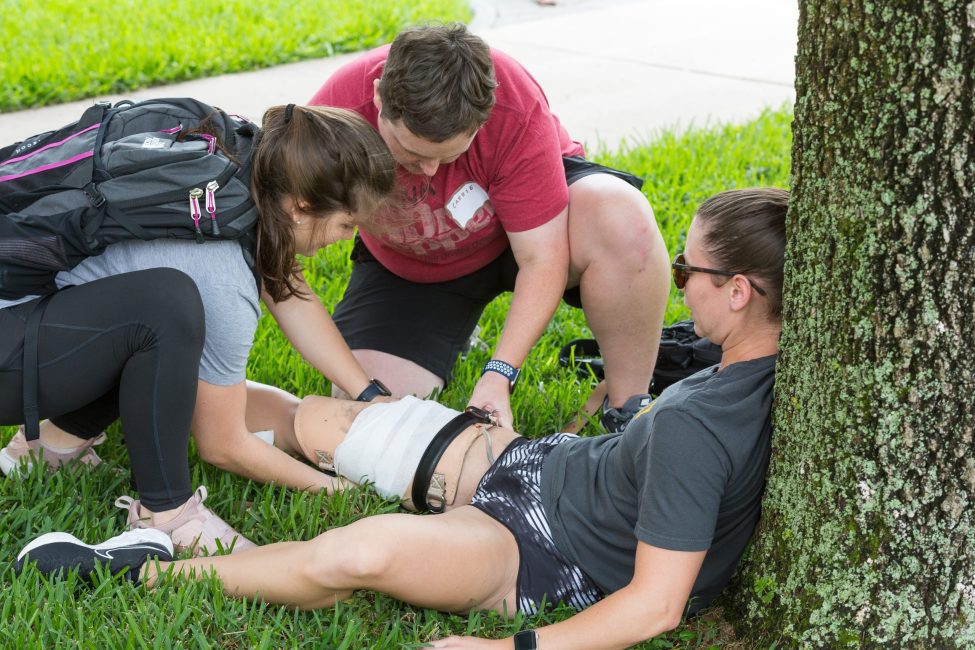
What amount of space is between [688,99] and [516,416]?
407 cm

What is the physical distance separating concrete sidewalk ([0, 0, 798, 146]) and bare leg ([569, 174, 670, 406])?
2718mm

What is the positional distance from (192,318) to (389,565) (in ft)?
2.45

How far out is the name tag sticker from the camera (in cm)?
316

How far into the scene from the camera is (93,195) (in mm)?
2430

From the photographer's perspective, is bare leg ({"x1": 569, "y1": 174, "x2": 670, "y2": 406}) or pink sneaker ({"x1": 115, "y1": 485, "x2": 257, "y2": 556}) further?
bare leg ({"x1": 569, "y1": 174, "x2": 670, "y2": 406})

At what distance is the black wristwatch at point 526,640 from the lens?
2172 mm

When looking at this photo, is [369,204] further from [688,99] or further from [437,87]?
[688,99]

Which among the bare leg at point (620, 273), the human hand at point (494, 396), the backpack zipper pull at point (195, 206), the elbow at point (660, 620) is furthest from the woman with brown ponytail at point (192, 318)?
the elbow at point (660, 620)

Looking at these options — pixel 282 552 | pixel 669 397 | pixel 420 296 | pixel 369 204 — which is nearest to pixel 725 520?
pixel 669 397

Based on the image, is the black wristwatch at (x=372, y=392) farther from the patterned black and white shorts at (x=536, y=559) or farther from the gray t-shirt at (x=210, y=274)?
the patterned black and white shorts at (x=536, y=559)

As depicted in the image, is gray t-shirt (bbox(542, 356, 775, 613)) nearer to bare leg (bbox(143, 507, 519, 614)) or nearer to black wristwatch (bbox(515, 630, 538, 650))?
bare leg (bbox(143, 507, 519, 614))

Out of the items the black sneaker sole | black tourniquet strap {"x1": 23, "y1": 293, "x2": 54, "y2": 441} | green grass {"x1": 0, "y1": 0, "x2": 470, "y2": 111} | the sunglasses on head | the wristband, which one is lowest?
green grass {"x1": 0, "y1": 0, "x2": 470, "y2": 111}

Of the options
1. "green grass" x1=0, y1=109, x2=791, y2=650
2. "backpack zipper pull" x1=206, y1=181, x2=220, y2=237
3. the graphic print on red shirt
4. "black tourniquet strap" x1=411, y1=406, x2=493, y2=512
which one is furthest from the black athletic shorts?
"backpack zipper pull" x1=206, y1=181, x2=220, y2=237

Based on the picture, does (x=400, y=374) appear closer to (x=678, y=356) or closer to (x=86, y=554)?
(x=678, y=356)
